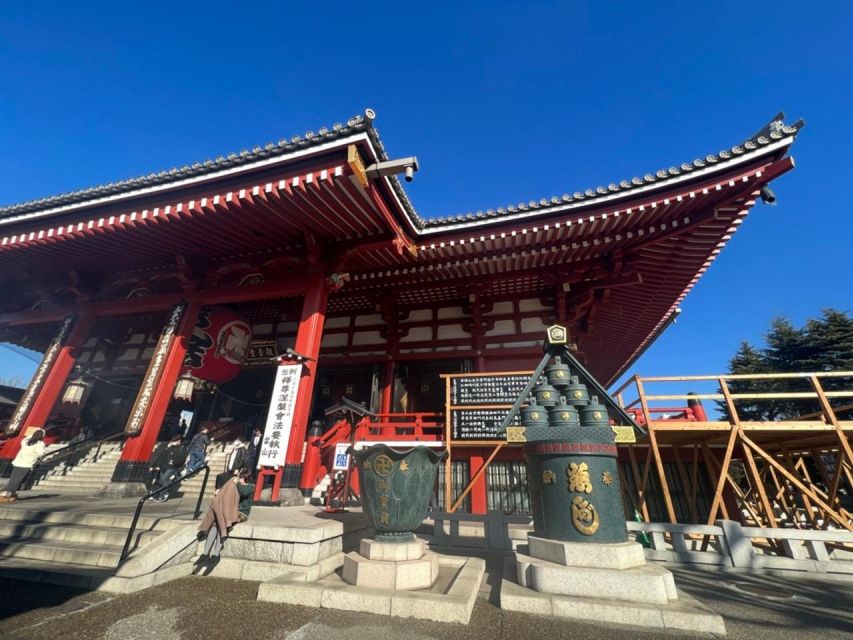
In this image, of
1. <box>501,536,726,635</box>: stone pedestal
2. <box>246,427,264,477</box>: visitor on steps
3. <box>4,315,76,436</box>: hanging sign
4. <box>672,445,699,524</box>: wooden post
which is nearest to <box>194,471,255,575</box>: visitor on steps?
<box>501,536,726,635</box>: stone pedestal

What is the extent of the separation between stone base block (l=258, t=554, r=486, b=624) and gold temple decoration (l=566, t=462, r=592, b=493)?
1.66 metres

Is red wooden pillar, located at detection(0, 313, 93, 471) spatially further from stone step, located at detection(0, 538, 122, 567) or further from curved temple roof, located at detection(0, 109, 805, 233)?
stone step, located at detection(0, 538, 122, 567)

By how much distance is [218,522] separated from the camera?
4.80 m

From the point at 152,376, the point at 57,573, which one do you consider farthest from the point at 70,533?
the point at 152,376

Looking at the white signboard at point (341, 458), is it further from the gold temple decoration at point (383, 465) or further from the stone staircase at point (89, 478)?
the gold temple decoration at point (383, 465)

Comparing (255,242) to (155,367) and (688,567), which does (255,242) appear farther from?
(688,567)

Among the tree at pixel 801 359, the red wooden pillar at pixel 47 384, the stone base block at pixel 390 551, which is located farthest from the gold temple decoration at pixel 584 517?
the tree at pixel 801 359

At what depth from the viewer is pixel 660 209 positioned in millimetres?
7527

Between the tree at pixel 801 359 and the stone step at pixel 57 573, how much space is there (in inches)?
1170

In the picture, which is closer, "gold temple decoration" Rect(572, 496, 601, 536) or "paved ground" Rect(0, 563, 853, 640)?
"paved ground" Rect(0, 563, 853, 640)

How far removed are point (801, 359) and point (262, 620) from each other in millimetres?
35288

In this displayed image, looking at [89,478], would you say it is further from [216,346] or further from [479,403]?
[479,403]

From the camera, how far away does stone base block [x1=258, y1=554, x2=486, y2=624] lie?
11.3 feet

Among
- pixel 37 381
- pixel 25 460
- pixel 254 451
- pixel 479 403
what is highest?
pixel 37 381
